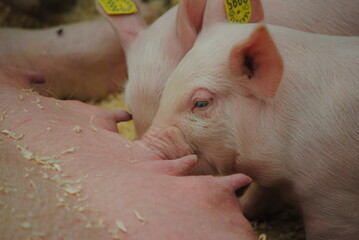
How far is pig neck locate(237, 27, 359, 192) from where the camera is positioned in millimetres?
2131

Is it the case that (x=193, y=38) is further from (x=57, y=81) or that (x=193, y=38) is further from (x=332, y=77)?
(x=57, y=81)

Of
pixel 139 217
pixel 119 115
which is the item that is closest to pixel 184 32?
pixel 119 115

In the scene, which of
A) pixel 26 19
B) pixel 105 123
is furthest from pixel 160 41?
pixel 26 19

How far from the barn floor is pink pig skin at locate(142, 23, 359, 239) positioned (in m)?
0.52

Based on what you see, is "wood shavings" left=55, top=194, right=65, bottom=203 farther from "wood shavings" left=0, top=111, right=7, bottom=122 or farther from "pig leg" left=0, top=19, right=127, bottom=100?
"pig leg" left=0, top=19, right=127, bottom=100

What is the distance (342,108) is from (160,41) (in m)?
1.17

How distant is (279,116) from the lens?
2.21 metres

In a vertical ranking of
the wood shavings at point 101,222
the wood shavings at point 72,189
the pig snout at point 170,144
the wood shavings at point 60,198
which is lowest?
the pig snout at point 170,144

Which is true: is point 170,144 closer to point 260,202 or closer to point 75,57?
point 260,202

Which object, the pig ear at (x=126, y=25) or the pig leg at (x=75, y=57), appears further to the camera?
the pig leg at (x=75, y=57)

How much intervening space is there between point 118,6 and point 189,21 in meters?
0.70

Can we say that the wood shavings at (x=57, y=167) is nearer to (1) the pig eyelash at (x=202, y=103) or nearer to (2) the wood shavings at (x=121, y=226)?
(2) the wood shavings at (x=121, y=226)

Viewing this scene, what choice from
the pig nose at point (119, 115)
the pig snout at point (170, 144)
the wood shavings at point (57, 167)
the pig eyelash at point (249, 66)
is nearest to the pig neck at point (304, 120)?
the pig eyelash at point (249, 66)

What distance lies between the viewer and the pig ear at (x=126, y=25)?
315 cm
